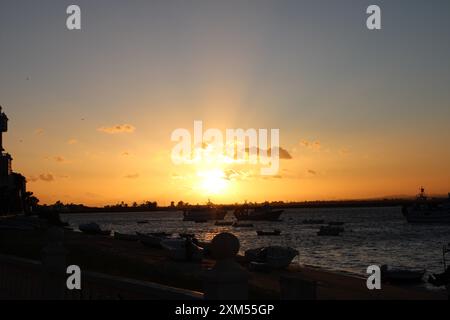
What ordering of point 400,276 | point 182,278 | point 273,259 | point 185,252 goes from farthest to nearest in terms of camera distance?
point 185,252
point 273,259
point 400,276
point 182,278

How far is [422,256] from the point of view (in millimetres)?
69188

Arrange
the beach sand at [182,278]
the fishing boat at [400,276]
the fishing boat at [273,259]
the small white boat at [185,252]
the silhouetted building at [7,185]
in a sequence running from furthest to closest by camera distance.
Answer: the silhouetted building at [7,185] → the small white boat at [185,252] → the fishing boat at [400,276] → the fishing boat at [273,259] → the beach sand at [182,278]

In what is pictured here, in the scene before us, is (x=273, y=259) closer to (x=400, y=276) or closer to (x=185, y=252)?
(x=185, y=252)

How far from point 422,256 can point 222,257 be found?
223 feet

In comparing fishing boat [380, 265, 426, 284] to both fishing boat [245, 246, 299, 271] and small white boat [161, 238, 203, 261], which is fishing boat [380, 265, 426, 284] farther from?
small white boat [161, 238, 203, 261]

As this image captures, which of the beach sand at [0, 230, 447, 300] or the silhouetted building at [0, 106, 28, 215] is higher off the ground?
the silhouetted building at [0, 106, 28, 215]

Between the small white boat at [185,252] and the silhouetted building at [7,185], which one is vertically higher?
the silhouetted building at [7,185]

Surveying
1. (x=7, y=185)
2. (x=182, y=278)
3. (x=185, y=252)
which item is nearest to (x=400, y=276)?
(x=185, y=252)

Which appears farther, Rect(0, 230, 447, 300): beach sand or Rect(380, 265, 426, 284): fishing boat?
Rect(380, 265, 426, 284): fishing boat

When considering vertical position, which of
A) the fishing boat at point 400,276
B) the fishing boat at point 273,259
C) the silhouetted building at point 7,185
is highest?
the silhouetted building at point 7,185

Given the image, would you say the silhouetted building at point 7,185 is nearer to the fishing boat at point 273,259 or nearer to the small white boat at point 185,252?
the small white boat at point 185,252

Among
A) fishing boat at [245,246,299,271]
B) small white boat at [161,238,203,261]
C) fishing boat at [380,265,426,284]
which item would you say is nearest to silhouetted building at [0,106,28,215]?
small white boat at [161,238,203,261]

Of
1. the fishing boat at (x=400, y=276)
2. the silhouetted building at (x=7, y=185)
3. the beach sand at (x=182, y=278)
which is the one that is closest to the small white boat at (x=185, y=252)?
the beach sand at (x=182, y=278)
